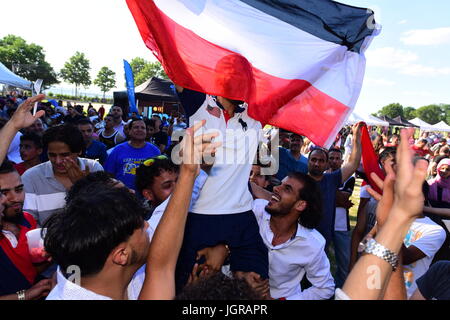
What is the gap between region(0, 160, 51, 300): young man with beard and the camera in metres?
2.03

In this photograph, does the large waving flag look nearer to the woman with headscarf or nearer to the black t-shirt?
the black t-shirt

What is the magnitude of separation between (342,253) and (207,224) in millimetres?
3078

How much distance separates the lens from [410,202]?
118cm

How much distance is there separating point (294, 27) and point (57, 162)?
2535 mm

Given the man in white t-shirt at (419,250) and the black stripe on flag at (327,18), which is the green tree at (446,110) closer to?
the man in white t-shirt at (419,250)

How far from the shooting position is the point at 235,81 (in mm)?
2668

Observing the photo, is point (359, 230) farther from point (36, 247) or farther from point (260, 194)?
point (36, 247)

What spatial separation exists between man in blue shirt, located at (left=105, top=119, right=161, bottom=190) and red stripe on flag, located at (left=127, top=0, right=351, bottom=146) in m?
2.53

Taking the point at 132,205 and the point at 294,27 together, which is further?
the point at 294,27

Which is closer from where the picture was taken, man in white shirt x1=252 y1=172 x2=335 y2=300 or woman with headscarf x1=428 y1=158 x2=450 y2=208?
man in white shirt x1=252 y1=172 x2=335 y2=300

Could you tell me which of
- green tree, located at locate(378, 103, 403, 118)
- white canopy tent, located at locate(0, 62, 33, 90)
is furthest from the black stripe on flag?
green tree, located at locate(378, 103, 403, 118)

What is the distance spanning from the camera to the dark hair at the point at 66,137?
3.29 m
